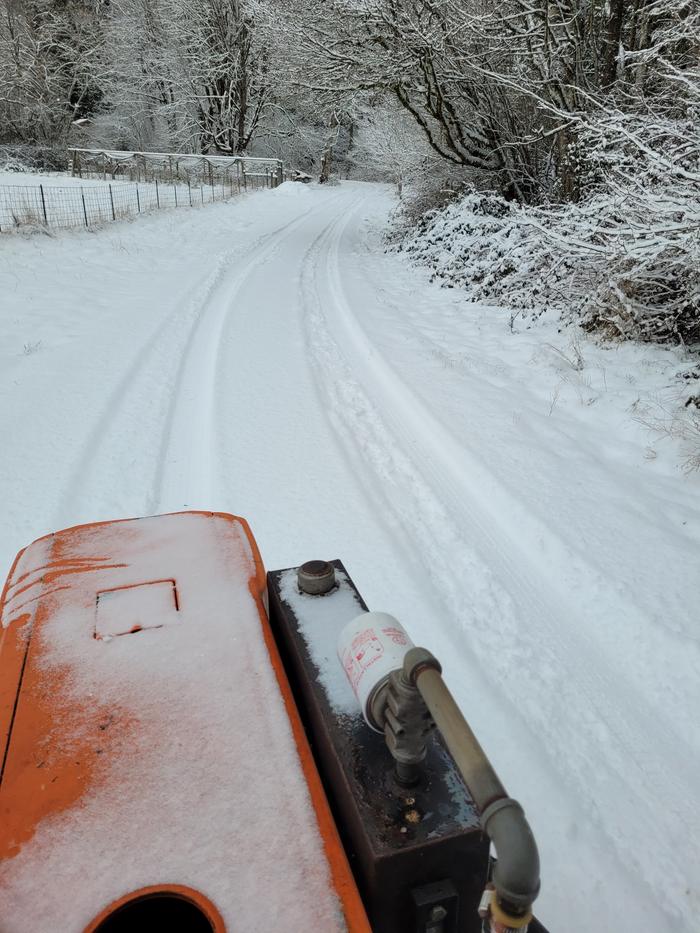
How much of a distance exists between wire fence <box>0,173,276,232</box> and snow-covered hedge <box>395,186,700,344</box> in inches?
348

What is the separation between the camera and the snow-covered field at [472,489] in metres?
2.20

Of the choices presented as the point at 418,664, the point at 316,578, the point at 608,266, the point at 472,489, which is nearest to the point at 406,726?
the point at 418,664

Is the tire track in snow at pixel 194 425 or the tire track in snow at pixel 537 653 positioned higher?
the tire track in snow at pixel 194 425

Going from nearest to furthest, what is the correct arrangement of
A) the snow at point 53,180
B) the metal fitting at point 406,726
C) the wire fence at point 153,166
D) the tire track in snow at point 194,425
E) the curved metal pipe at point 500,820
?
the curved metal pipe at point 500,820, the metal fitting at point 406,726, the tire track in snow at point 194,425, the snow at point 53,180, the wire fence at point 153,166

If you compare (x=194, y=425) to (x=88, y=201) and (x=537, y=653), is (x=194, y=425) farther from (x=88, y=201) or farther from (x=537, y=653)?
(x=88, y=201)

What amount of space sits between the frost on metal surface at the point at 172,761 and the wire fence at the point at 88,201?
12.4 meters

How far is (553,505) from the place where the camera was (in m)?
3.79

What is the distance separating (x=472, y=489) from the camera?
402 cm

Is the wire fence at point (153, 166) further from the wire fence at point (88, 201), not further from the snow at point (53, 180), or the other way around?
the wire fence at point (88, 201)

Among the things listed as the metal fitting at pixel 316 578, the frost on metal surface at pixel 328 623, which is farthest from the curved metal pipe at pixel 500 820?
the metal fitting at pixel 316 578

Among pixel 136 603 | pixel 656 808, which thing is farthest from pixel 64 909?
pixel 656 808

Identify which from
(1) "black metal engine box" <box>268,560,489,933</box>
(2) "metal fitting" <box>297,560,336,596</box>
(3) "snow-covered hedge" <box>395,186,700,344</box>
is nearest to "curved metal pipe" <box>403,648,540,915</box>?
(1) "black metal engine box" <box>268,560,489,933</box>

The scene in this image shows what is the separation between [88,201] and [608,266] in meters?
16.9

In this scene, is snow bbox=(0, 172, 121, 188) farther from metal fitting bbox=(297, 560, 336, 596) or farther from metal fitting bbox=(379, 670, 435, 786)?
metal fitting bbox=(379, 670, 435, 786)
